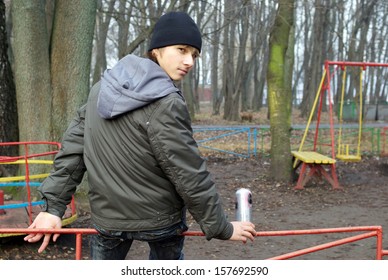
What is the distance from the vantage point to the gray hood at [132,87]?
2.26 m

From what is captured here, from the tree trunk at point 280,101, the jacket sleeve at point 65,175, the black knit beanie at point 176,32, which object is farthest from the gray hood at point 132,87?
the tree trunk at point 280,101

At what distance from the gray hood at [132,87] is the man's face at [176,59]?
9 cm

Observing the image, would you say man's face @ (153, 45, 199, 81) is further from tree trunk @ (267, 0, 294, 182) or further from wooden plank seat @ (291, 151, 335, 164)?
tree trunk @ (267, 0, 294, 182)

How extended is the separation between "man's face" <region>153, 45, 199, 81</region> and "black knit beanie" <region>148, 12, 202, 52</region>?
0.03 metres

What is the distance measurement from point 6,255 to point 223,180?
20.9 ft

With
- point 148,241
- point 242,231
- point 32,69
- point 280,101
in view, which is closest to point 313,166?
point 280,101

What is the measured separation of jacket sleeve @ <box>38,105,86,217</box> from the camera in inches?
100

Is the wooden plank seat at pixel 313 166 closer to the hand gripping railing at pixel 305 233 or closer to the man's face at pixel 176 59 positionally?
the hand gripping railing at pixel 305 233

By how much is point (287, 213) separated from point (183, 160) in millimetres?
6435

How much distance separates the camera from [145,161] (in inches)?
91.0

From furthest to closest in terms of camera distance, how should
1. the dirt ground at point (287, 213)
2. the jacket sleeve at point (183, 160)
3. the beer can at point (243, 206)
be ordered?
the dirt ground at point (287, 213), the beer can at point (243, 206), the jacket sleeve at point (183, 160)

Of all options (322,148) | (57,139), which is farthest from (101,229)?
(322,148)

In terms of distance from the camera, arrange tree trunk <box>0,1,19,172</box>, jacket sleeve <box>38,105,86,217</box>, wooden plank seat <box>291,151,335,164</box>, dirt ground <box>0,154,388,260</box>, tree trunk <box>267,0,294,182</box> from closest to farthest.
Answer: jacket sleeve <box>38,105,86,217</box> < dirt ground <box>0,154,388,260</box> < tree trunk <box>0,1,19,172</box> < wooden plank seat <box>291,151,335,164</box> < tree trunk <box>267,0,294,182</box>

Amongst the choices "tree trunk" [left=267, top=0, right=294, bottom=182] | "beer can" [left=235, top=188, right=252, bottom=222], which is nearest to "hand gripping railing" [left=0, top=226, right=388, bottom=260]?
"beer can" [left=235, top=188, right=252, bottom=222]
